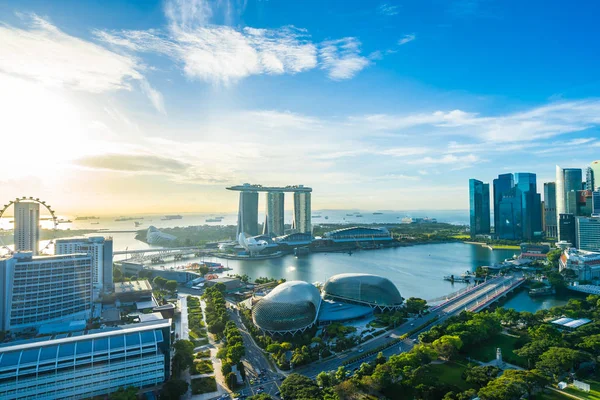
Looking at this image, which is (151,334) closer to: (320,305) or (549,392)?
(320,305)

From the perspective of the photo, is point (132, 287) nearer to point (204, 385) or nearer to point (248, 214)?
point (204, 385)

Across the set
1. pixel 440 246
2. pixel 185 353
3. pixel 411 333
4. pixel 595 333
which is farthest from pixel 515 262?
pixel 185 353

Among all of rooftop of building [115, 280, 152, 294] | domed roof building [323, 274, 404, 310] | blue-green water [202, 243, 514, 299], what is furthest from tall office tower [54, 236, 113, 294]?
domed roof building [323, 274, 404, 310]

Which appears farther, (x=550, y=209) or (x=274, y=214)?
(x=274, y=214)

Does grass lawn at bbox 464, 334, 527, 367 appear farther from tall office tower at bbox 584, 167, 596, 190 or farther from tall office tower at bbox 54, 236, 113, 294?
tall office tower at bbox 584, 167, 596, 190

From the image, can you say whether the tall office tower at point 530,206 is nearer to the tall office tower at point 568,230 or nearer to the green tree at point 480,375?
the tall office tower at point 568,230

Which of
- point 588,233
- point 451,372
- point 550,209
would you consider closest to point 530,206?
point 550,209
